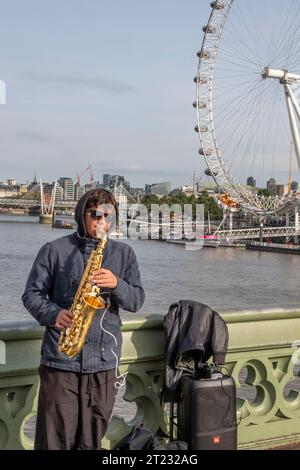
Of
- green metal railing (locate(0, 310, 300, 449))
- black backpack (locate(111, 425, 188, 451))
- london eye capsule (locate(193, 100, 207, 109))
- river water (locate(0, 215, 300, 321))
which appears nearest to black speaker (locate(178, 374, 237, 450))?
black backpack (locate(111, 425, 188, 451))

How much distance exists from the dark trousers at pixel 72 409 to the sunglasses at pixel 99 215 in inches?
28.6

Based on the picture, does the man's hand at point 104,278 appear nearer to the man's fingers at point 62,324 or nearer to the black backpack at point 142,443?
the man's fingers at point 62,324

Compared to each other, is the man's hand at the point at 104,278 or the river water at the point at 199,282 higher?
the man's hand at the point at 104,278

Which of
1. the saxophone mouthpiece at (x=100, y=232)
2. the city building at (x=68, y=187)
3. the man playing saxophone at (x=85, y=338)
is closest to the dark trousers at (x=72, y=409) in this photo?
the man playing saxophone at (x=85, y=338)

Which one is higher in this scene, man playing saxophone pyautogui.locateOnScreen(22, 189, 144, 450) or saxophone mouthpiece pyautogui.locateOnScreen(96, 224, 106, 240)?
saxophone mouthpiece pyautogui.locateOnScreen(96, 224, 106, 240)

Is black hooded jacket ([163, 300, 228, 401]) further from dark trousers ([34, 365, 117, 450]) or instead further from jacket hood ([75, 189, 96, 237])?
jacket hood ([75, 189, 96, 237])

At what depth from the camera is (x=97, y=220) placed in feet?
9.95

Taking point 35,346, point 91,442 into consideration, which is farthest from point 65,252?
point 91,442

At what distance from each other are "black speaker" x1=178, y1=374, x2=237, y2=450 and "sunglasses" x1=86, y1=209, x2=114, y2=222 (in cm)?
91

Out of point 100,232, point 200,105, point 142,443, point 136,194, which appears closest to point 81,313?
point 100,232

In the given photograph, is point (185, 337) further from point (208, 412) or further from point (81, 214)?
point (81, 214)

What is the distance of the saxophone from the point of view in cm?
284

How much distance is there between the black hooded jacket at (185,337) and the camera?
10.9ft

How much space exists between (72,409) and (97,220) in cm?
89
